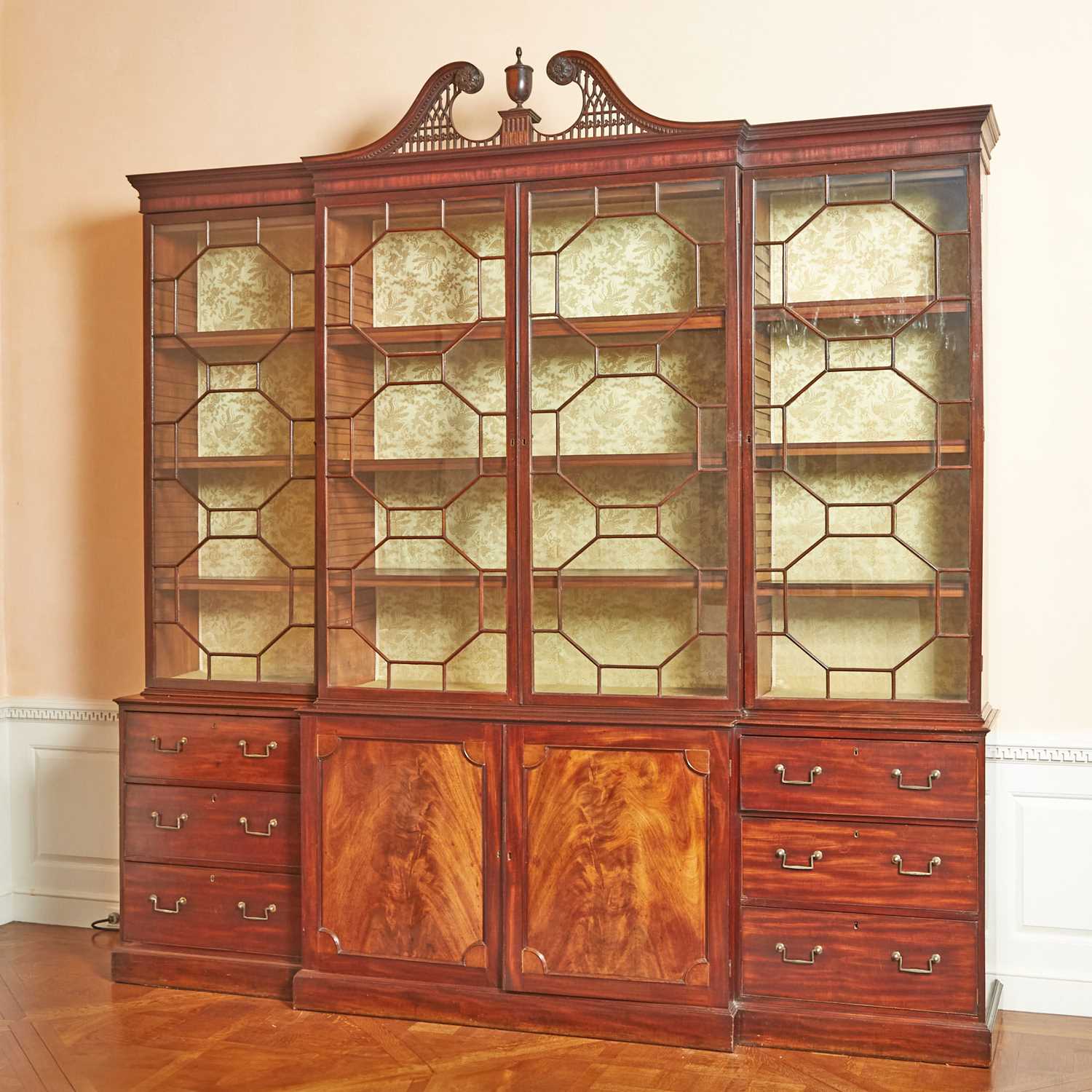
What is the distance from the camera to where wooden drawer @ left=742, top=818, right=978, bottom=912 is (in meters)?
3.26

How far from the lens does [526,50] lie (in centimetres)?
399

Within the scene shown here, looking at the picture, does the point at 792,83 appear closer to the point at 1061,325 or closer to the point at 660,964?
the point at 1061,325

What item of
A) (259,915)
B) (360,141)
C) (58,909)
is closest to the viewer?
(259,915)

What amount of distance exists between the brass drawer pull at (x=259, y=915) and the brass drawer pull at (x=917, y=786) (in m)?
1.75

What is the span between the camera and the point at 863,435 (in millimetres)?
3395

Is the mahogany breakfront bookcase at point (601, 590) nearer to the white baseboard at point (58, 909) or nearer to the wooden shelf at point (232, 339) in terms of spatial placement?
the wooden shelf at point (232, 339)

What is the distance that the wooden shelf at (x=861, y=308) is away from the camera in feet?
10.8

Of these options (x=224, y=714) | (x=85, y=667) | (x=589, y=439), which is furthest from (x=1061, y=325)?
(x=85, y=667)

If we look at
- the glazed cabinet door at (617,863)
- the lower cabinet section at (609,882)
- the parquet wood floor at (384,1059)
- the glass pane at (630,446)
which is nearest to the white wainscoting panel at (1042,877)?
the parquet wood floor at (384,1059)

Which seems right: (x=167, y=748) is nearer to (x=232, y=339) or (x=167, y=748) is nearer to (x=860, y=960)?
(x=232, y=339)

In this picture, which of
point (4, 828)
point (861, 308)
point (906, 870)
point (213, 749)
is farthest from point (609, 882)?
point (4, 828)

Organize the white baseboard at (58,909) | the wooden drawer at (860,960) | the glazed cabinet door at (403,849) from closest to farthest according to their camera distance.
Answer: the wooden drawer at (860,960)
the glazed cabinet door at (403,849)
the white baseboard at (58,909)

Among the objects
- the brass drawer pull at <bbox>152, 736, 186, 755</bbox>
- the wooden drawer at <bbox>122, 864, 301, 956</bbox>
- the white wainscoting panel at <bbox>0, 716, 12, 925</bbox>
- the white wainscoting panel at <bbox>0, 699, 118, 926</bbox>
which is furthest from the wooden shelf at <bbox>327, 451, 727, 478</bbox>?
the white wainscoting panel at <bbox>0, 716, 12, 925</bbox>

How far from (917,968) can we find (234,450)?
232cm
